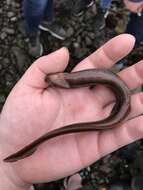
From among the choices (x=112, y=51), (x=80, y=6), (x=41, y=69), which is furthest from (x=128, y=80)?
(x=80, y=6)

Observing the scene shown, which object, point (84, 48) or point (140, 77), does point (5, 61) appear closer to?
point (84, 48)

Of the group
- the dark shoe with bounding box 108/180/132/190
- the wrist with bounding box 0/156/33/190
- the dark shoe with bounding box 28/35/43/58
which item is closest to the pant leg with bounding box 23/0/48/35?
the dark shoe with bounding box 28/35/43/58

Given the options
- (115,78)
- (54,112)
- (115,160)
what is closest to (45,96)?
(54,112)

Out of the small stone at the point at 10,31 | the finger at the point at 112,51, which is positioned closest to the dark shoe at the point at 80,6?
the small stone at the point at 10,31

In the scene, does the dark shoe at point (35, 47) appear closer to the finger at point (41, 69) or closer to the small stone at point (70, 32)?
the small stone at point (70, 32)

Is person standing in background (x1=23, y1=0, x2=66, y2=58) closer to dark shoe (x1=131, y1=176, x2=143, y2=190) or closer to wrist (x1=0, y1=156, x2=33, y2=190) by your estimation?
wrist (x1=0, y1=156, x2=33, y2=190)

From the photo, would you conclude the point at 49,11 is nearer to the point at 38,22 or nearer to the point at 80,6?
the point at 38,22
